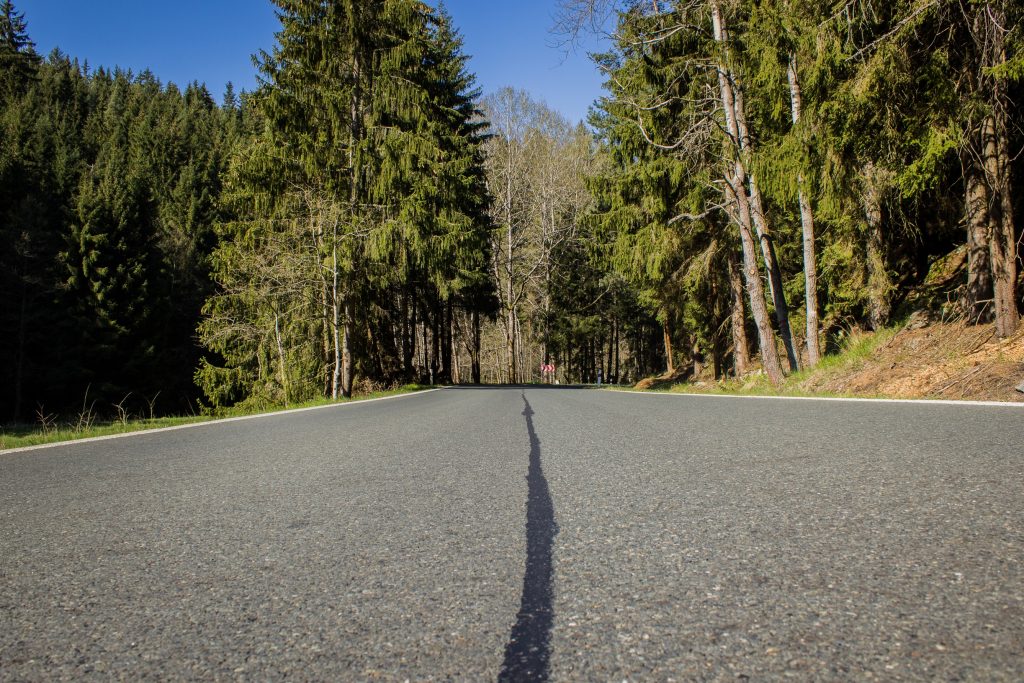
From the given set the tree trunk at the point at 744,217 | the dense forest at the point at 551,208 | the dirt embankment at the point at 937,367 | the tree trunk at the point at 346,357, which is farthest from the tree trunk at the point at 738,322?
the tree trunk at the point at 346,357

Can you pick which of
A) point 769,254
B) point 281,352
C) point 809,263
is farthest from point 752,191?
point 281,352

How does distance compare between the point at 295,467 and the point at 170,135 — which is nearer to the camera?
the point at 295,467

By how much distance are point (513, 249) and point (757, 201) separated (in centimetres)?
2215

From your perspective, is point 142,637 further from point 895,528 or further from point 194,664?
point 895,528

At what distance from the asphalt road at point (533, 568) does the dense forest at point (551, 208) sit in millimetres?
8103

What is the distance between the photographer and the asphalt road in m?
1.40

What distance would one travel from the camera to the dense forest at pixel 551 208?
31.8 ft

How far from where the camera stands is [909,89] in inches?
372

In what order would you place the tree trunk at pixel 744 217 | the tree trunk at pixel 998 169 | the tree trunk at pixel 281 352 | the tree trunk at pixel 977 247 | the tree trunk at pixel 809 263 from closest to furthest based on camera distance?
the tree trunk at pixel 998 169, the tree trunk at pixel 977 247, the tree trunk at pixel 809 263, the tree trunk at pixel 744 217, the tree trunk at pixel 281 352

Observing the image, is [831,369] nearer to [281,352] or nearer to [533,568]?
[533,568]

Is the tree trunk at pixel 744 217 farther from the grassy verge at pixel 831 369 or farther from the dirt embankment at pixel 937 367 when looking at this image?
the dirt embankment at pixel 937 367

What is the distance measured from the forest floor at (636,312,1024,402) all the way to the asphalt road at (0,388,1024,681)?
504 cm

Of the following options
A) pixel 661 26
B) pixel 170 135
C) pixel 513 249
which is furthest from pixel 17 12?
pixel 661 26

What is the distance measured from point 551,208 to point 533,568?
3314cm
